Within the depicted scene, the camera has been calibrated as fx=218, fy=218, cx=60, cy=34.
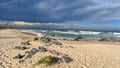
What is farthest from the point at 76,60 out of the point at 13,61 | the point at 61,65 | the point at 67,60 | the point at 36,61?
the point at 13,61

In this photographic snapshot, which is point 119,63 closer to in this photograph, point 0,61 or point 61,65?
point 61,65

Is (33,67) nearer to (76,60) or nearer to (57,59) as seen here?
(57,59)

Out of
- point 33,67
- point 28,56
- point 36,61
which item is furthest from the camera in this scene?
point 28,56

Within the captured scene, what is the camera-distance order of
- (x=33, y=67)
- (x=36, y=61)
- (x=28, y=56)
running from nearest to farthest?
(x=33, y=67) < (x=36, y=61) < (x=28, y=56)

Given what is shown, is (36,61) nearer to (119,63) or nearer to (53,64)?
(53,64)

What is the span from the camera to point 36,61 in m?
12.2

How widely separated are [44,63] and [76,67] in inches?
66.7

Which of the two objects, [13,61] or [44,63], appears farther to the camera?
[13,61]

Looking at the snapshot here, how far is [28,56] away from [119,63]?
18.0 ft

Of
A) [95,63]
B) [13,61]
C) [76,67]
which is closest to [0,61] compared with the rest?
[13,61]

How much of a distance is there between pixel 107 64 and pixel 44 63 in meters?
3.71

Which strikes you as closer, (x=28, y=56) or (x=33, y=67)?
(x=33, y=67)

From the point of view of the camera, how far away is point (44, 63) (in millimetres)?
11508

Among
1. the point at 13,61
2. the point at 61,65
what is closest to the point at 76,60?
the point at 61,65
